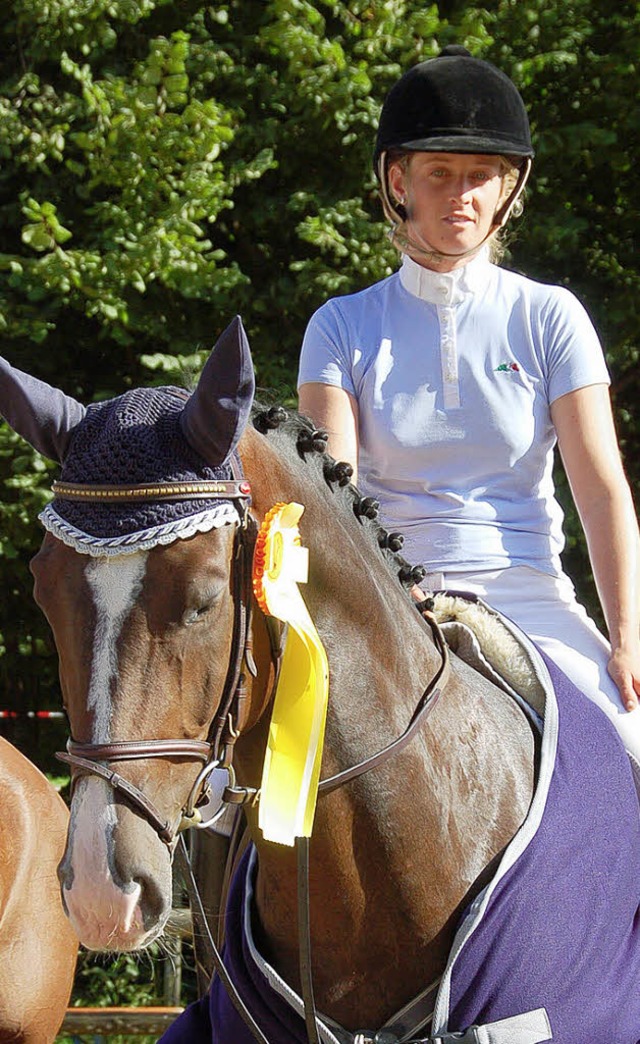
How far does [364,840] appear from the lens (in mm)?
2143

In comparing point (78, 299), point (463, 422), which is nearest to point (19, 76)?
point (78, 299)

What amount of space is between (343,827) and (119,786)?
51 centimetres

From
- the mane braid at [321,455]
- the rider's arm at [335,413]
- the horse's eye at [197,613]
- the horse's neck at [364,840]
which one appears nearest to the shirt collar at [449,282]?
the rider's arm at [335,413]

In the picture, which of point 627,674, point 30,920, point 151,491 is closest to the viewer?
point 151,491

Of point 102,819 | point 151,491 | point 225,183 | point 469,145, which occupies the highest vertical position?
point 225,183

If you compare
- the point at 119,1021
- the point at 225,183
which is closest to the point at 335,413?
the point at 119,1021

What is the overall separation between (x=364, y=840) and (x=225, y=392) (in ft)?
2.73

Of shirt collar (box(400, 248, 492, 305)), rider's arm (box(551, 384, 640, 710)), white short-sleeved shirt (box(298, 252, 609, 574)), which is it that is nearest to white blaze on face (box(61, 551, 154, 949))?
white short-sleeved shirt (box(298, 252, 609, 574))

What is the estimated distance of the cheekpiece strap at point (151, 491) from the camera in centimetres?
189

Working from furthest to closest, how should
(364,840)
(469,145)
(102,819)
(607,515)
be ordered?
1. (469,145)
2. (607,515)
3. (364,840)
4. (102,819)

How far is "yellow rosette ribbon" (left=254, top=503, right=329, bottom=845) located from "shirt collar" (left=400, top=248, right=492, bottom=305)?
1.07m

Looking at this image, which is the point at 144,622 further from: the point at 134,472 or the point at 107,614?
the point at 134,472

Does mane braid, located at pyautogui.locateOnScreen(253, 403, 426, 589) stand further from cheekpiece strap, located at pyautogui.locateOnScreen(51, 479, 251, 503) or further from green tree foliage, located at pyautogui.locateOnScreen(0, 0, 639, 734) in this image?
green tree foliage, located at pyautogui.locateOnScreen(0, 0, 639, 734)

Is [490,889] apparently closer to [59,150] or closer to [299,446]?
[299,446]
